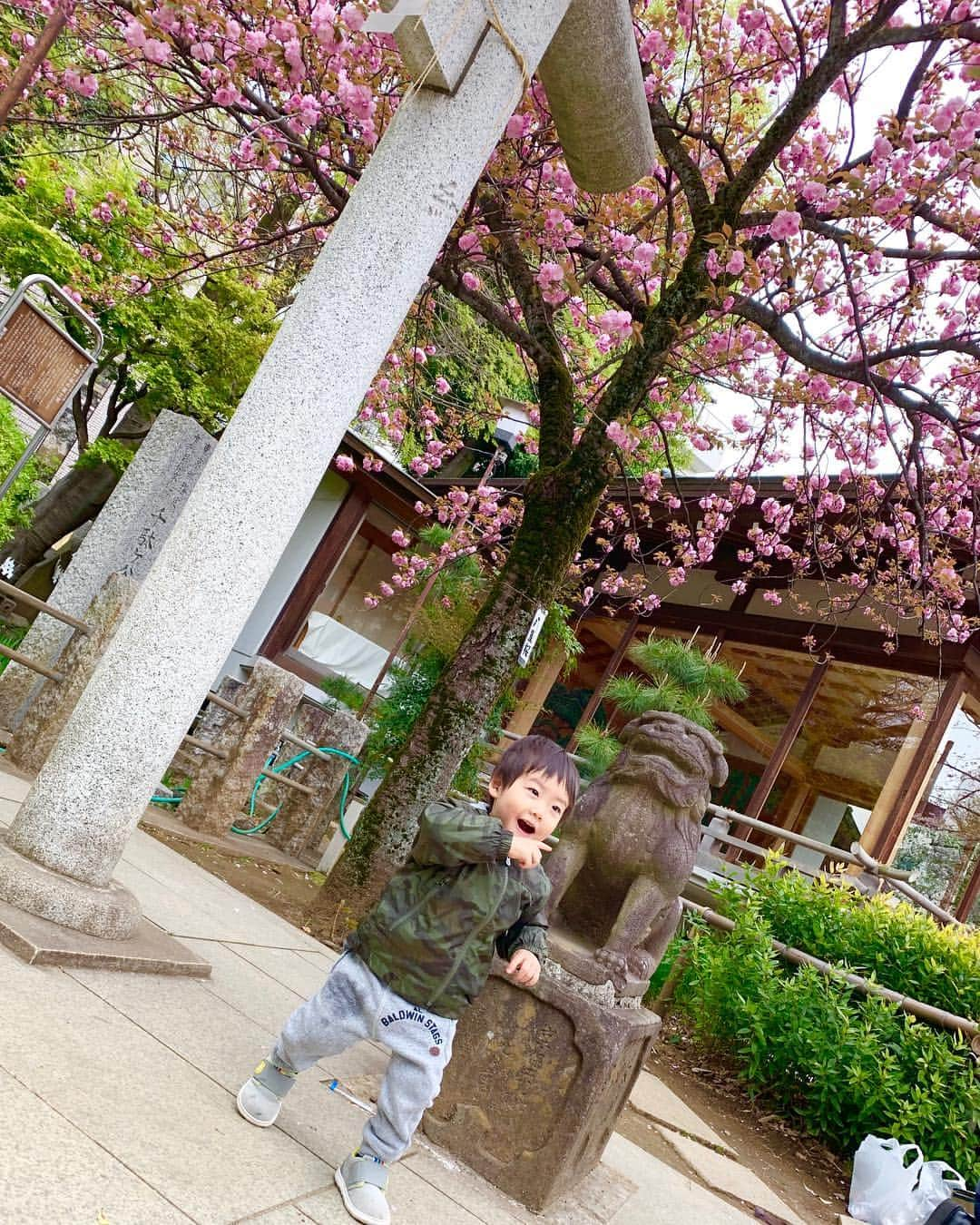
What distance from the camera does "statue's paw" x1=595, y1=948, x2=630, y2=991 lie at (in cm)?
308

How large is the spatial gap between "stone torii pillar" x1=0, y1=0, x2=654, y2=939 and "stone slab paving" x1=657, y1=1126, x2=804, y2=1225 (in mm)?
3274

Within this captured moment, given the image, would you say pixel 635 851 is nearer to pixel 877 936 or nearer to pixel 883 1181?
pixel 883 1181

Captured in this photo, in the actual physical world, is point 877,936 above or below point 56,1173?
above

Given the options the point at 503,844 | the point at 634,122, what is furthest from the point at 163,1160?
the point at 634,122

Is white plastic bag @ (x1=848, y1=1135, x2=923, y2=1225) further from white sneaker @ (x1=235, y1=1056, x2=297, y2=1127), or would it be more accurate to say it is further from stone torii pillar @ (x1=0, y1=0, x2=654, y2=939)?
stone torii pillar @ (x1=0, y1=0, x2=654, y2=939)

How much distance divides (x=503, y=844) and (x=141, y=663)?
1.56m

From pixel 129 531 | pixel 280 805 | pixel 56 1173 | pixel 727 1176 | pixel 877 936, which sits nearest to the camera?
pixel 56 1173

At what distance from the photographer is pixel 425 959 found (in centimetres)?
223

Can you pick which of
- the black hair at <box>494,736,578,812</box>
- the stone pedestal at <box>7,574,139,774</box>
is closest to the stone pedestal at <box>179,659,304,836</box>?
the stone pedestal at <box>7,574,139,774</box>

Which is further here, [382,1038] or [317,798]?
[317,798]

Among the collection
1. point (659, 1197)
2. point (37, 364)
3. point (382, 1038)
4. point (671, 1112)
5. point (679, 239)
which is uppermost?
point (679, 239)

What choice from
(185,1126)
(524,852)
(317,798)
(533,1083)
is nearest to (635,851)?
(533,1083)

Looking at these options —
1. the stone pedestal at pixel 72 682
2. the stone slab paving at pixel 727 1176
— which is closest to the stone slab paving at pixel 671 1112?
the stone slab paving at pixel 727 1176

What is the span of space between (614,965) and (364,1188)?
1.27 meters
